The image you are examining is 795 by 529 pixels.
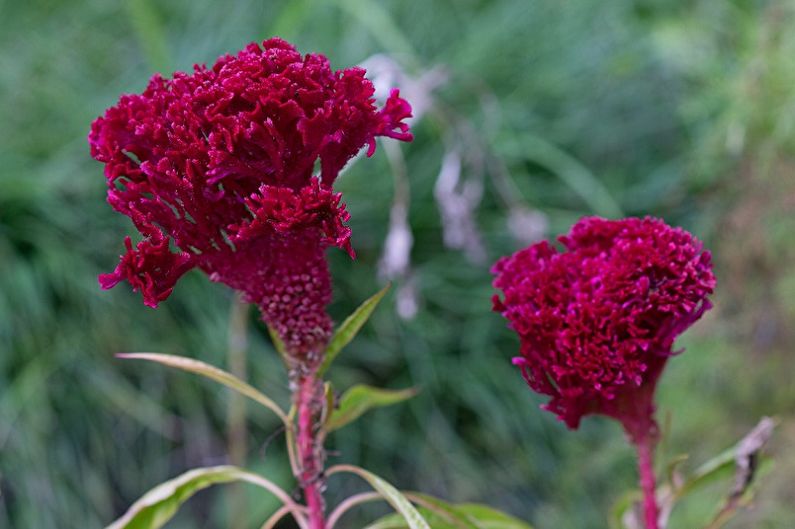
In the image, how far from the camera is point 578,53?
3.32 m

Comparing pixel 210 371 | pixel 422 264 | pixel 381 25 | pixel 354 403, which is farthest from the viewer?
pixel 422 264

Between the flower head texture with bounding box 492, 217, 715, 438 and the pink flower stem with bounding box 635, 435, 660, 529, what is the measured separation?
41 millimetres

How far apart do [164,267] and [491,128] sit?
6.93 ft

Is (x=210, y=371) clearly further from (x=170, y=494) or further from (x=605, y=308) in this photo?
(x=605, y=308)

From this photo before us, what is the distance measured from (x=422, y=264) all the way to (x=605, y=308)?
2.16 m

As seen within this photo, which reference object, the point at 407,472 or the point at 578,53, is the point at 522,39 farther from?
the point at 407,472

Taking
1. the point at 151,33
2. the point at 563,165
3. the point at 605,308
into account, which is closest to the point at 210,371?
the point at 605,308

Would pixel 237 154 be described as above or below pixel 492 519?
above

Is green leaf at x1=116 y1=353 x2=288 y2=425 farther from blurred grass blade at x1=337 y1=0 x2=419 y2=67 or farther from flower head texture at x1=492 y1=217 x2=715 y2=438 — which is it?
blurred grass blade at x1=337 y1=0 x2=419 y2=67

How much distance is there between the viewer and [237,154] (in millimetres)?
741

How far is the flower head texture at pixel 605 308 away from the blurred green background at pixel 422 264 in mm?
1419

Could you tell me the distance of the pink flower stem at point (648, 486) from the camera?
0.88m

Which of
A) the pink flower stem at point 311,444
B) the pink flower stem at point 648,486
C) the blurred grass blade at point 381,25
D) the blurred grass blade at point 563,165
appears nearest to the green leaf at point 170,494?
the pink flower stem at point 311,444

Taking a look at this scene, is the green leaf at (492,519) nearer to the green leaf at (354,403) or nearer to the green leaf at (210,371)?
the green leaf at (354,403)
